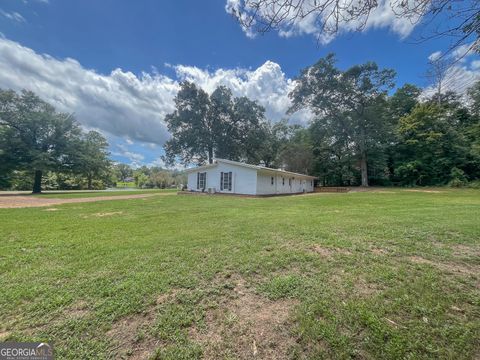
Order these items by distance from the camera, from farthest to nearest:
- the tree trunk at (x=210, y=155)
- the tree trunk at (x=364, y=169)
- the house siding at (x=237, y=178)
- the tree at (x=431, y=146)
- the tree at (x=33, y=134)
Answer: the tree trunk at (x=210, y=155)
the tree trunk at (x=364, y=169)
the tree at (x=431, y=146)
the tree at (x=33, y=134)
the house siding at (x=237, y=178)

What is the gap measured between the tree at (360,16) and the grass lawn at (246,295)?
3.23 metres

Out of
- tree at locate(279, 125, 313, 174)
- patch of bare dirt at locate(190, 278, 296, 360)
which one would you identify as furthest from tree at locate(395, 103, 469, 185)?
patch of bare dirt at locate(190, 278, 296, 360)

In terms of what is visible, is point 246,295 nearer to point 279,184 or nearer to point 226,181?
point 226,181

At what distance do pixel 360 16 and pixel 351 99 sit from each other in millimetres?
28477

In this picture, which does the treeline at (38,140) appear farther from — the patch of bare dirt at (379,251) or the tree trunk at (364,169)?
the tree trunk at (364,169)

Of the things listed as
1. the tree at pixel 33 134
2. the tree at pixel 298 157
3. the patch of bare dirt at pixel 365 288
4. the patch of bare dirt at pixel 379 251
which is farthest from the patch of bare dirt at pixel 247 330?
the tree at pixel 298 157

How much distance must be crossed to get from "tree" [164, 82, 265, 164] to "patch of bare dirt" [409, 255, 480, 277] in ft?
96.2

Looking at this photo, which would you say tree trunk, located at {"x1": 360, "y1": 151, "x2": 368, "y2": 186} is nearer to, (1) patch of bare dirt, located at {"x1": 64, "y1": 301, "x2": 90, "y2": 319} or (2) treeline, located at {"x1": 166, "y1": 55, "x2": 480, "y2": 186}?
(2) treeline, located at {"x1": 166, "y1": 55, "x2": 480, "y2": 186}

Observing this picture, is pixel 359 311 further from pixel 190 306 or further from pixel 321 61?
pixel 321 61

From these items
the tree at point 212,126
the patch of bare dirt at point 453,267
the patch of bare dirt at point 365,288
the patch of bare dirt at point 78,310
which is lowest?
the patch of bare dirt at point 78,310

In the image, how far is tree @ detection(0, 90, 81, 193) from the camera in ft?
59.0

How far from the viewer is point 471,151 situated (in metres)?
22.4

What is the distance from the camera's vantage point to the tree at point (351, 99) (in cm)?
2530

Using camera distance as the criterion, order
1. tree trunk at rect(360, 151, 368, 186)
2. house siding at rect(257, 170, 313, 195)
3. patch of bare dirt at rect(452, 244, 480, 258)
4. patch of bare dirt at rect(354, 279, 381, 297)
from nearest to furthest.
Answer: patch of bare dirt at rect(354, 279, 381, 297)
patch of bare dirt at rect(452, 244, 480, 258)
house siding at rect(257, 170, 313, 195)
tree trunk at rect(360, 151, 368, 186)
